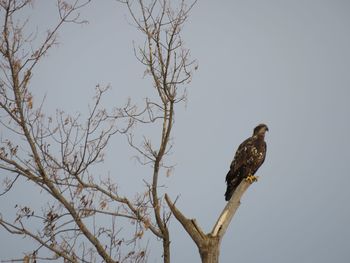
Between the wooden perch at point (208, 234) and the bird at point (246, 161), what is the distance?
2215mm

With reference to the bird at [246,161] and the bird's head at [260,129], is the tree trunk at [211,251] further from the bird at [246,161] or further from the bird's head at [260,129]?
the bird's head at [260,129]

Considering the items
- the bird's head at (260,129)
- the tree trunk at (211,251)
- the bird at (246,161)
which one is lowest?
the tree trunk at (211,251)

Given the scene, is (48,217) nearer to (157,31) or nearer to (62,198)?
(62,198)

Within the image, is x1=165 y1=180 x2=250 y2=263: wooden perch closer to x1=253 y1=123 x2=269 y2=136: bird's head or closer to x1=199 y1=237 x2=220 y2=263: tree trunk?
x1=199 y1=237 x2=220 y2=263: tree trunk

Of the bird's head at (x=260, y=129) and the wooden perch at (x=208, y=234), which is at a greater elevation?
the bird's head at (x=260, y=129)

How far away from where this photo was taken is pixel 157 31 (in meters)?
5.91

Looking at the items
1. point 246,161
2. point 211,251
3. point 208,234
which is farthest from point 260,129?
point 211,251

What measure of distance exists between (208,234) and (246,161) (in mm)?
3108

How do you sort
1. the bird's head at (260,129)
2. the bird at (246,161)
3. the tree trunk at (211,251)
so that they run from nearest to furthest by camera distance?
the tree trunk at (211,251) < the bird at (246,161) < the bird's head at (260,129)

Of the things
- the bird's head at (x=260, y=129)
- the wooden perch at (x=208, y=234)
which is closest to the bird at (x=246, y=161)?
the bird's head at (x=260, y=129)

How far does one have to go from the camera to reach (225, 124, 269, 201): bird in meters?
8.24

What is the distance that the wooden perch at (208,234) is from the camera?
18.1ft

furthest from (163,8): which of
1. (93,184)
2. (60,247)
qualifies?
(60,247)

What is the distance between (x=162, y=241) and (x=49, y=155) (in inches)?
74.6
